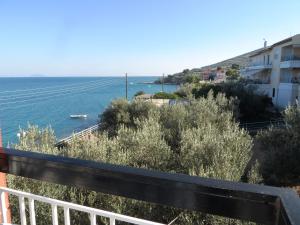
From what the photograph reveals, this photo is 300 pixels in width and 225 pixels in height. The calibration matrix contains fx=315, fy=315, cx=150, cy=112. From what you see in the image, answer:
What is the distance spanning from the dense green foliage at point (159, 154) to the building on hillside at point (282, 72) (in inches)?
624

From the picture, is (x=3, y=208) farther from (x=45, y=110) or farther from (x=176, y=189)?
(x=45, y=110)

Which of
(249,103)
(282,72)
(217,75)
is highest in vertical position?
(282,72)

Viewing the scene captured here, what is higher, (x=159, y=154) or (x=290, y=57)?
(x=290, y=57)

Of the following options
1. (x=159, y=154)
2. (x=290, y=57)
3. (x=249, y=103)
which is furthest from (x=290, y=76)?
(x=159, y=154)

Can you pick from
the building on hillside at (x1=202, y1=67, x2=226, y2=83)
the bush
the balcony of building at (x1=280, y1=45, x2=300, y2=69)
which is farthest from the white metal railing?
the building on hillside at (x1=202, y1=67, x2=226, y2=83)

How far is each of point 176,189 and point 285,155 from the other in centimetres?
981

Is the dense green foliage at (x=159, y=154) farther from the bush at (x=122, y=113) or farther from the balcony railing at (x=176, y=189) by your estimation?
the bush at (x=122, y=113)

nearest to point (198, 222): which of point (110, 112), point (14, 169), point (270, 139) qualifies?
point (14, 169)

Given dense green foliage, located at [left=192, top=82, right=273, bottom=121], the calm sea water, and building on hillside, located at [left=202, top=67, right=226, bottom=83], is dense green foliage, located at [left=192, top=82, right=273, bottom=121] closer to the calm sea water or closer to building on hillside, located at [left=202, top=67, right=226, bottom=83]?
the calm sea water

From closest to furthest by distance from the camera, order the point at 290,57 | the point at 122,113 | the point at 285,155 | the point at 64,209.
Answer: the point at 64,209 < the point at 285,155 < the point at 122,113 < the point at 290,57

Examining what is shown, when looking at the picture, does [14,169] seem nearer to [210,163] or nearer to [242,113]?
[210,163]

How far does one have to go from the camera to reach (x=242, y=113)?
25969mm

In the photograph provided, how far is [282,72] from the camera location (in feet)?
102

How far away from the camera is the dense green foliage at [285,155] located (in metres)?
9.81
